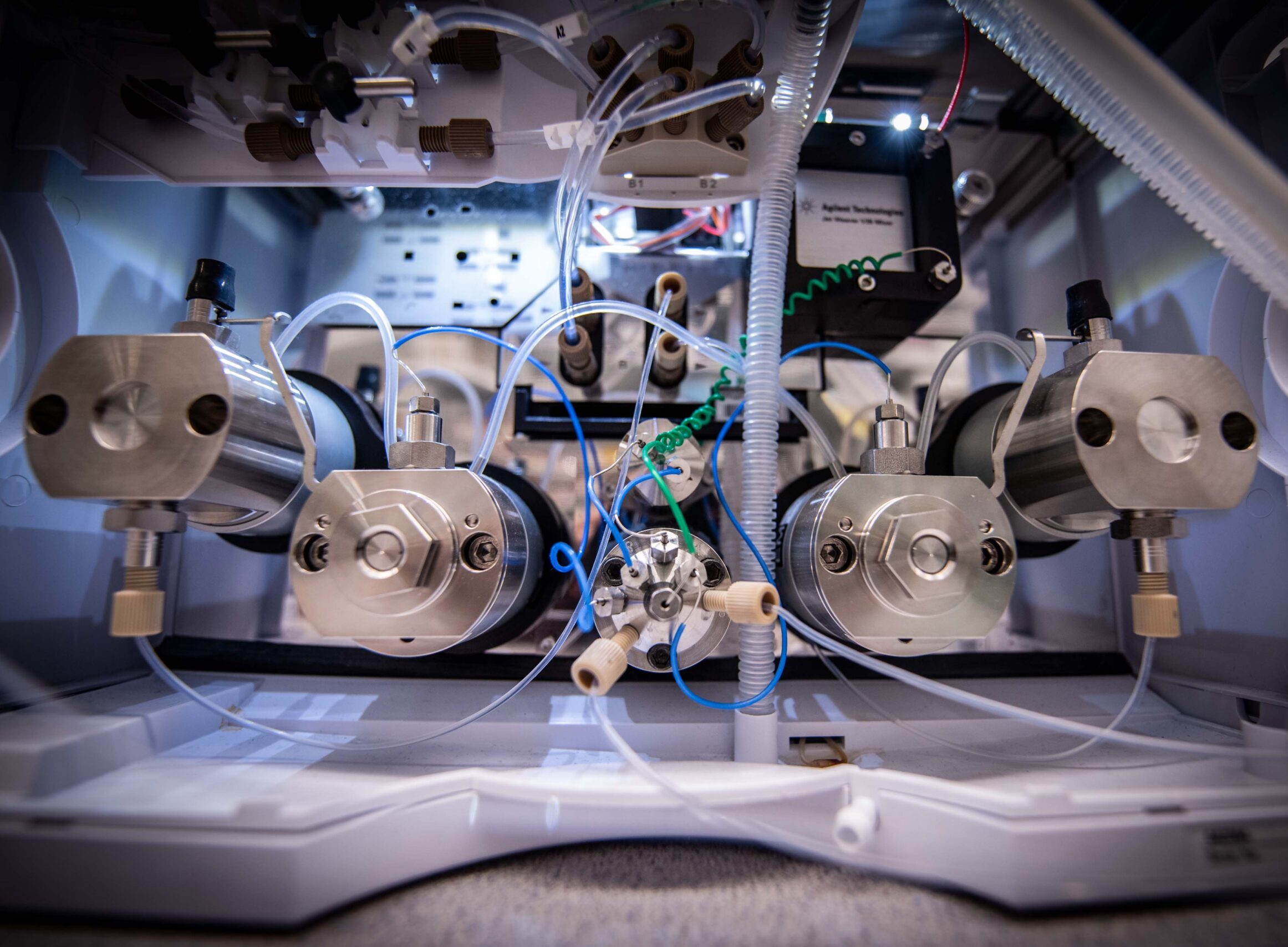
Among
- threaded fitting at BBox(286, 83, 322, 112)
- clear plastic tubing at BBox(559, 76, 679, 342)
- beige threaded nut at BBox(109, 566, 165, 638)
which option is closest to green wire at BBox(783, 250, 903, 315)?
clear plastic tubing at BBox(559, 76, 679, 342)

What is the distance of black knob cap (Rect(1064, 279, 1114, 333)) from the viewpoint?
0.62 meters

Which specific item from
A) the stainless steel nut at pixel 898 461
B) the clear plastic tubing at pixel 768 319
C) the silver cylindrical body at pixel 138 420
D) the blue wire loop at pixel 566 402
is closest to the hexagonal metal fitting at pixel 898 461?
the stainless steel nut at pixel 898 461

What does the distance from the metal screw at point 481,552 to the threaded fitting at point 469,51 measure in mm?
627

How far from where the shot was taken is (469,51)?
68cm

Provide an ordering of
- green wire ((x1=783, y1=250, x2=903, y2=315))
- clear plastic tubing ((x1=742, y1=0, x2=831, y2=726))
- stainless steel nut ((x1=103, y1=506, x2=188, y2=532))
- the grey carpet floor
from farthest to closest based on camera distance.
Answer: green wire ((x1=783, y1=250, x2=903, y2=315)) < clear plastic tubing ((x1=742, y1=0, x2=831, y2=726)) < stainless steel nut ((x1=103, y1=506, x2=188, y2=532)) < the grey carpet floor

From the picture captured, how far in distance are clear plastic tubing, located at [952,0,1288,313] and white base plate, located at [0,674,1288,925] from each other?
519 millimetres

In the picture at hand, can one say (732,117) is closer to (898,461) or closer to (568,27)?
(568,27)

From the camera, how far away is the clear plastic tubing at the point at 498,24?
0.60m

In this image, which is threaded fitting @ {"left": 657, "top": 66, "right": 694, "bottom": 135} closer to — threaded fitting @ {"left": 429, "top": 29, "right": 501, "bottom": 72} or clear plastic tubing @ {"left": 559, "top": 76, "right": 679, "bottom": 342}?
clear plastic tubing @ {"left": 559, "top": 76, "right": 679, "bottom": 342}

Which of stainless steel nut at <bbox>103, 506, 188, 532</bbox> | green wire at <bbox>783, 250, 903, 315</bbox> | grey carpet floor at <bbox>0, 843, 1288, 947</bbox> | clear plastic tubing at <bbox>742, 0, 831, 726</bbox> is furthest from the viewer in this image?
green wire at <bbox>783, 250, 903, 315</bbox>

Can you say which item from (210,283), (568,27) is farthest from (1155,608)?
(210,283)

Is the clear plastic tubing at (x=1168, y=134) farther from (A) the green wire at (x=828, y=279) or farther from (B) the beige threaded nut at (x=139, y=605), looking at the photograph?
(B) the beige threaded nut at (x=139, y=605)

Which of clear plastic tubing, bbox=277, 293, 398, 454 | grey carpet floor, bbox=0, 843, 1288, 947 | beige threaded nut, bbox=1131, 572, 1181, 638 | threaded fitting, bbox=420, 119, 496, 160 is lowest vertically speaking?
grey carpet floor, bbox=0, 843, 1288, 947

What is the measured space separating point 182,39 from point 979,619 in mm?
1110
